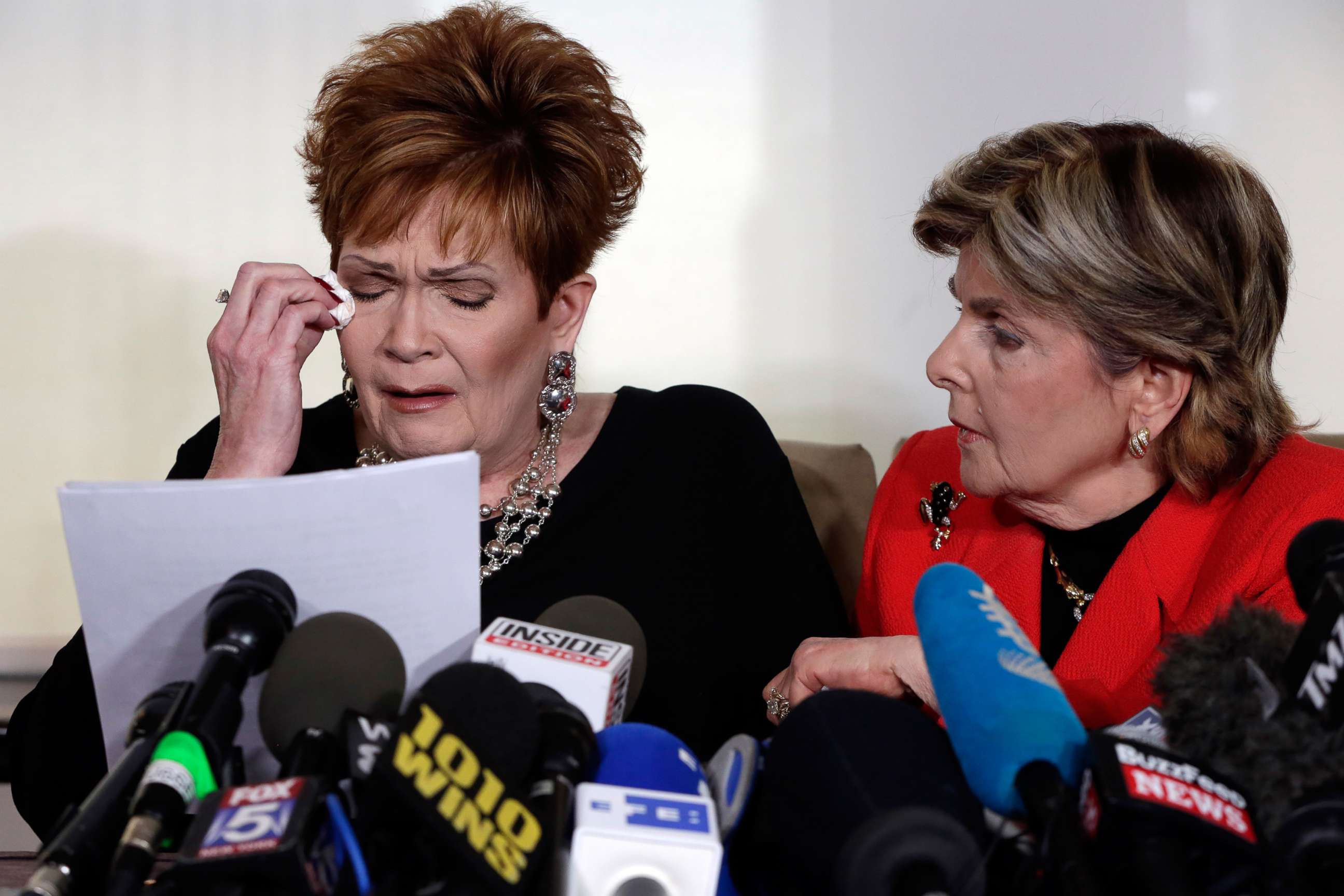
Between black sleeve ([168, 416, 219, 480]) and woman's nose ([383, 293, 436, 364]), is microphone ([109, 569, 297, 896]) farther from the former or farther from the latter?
black sleeve ([168, 416, 219, 480])

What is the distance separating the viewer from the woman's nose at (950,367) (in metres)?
1.50

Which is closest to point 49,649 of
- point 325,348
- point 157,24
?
point 325,348

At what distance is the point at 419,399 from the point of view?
1.57 meters

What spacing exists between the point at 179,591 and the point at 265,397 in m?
0.61

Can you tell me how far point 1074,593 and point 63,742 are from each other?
4.31ft

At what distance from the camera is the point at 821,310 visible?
104 inches

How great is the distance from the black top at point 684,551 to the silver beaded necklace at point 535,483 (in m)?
0.02

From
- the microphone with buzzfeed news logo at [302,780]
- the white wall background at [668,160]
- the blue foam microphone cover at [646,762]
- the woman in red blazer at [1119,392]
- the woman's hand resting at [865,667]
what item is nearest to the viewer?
the microphone with buzzfeed news logo at [302,780]

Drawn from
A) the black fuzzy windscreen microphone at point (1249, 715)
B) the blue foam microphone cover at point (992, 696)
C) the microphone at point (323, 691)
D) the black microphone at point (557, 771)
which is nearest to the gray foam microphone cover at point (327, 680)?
the microphone at point (323, 691)

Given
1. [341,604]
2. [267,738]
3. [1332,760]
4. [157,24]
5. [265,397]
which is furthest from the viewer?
[157,24]

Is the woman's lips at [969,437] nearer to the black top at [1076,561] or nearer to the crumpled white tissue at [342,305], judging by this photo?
the black top at [1076,561]

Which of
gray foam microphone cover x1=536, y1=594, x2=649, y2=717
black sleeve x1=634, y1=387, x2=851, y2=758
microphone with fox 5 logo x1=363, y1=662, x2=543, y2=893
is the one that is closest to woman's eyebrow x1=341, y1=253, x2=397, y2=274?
black sleeve x1=634, y1=387, x2=851, y2=758

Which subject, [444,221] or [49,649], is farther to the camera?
[49,649]

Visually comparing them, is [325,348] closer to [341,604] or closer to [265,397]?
[265,397]
